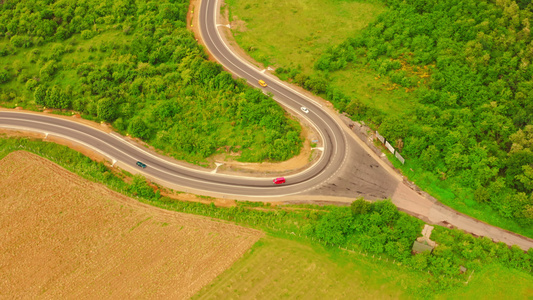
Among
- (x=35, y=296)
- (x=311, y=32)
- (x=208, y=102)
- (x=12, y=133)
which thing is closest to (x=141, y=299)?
(x=35, y=296)

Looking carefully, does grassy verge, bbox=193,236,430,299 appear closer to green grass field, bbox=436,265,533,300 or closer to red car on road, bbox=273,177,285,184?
green grass field, bbox=436,265,533,300

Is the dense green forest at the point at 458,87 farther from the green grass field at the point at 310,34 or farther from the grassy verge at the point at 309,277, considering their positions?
the grassy verge at the point at 309,277

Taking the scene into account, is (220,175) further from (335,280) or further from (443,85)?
(443,85)

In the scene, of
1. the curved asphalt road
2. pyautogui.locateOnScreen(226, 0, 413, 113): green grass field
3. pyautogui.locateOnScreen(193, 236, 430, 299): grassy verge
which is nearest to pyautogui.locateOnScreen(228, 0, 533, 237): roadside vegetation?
pyautogui.locateOnScreen(226, 0, 413, 113): green grass field

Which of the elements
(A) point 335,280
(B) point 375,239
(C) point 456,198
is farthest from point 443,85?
(A) point 335,280

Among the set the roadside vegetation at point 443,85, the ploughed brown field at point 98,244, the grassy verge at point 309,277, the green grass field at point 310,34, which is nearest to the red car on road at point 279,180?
the ploughed brown field at point 98,244
